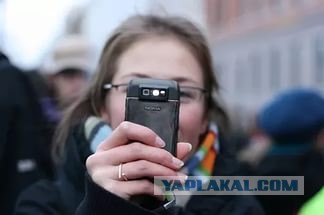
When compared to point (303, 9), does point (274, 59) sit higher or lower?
lower

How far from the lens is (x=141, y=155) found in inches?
41.4

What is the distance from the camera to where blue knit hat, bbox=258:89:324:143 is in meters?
2.76

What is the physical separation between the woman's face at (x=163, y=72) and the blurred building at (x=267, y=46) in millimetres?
12830

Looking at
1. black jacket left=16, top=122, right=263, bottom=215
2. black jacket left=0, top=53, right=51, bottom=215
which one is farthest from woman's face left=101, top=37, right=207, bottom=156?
black jacket left=0, top=53, right=51, bottom=215

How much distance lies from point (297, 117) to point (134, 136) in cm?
181

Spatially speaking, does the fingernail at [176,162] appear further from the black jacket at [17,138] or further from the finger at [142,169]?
the black jacket at [17,138]

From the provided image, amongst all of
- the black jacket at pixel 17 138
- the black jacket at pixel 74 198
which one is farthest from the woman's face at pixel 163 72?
the black jacket at pixel 17 138

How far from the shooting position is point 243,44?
28438mm

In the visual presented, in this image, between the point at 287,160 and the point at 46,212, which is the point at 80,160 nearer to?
the point at 46,212

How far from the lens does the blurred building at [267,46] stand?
63.3 ft

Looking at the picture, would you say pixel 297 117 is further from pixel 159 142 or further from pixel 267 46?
pixel 267 46

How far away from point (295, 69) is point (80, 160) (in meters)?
20.6

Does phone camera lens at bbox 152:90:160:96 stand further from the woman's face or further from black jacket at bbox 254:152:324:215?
black jacket at bbox 254:152:324:215

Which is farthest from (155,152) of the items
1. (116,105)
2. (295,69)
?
(295,69)
